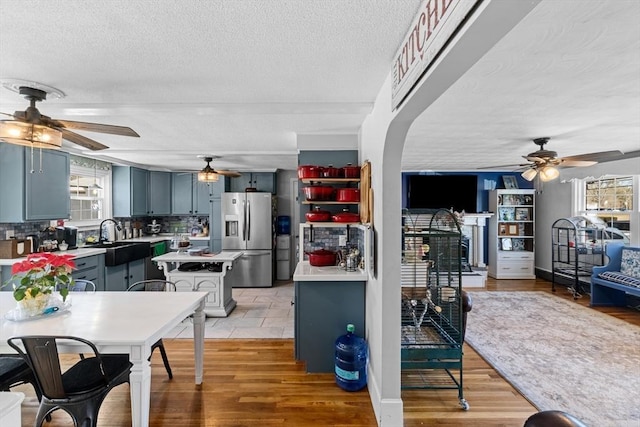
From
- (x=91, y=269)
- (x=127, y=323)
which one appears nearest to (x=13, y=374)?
(x=127, y=323)

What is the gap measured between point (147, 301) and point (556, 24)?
304 centimetres

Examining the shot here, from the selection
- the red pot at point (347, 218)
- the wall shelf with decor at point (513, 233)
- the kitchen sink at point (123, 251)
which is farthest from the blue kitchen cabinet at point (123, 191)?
the wall shelf with decor at point (513, 233)

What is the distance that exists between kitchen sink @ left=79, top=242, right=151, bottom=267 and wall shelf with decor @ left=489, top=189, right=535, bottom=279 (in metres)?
6.88

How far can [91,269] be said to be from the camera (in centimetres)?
434

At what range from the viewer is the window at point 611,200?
5168 millimetres

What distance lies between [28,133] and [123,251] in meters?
3.33

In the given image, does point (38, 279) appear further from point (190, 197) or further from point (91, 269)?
point (190, 197)

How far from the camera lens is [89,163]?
207 inches

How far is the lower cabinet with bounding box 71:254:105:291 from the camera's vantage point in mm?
4113

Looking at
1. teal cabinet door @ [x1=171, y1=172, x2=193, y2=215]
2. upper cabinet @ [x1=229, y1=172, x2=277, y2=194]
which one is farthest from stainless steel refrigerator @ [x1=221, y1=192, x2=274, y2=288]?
teal cabinet door @ [x1=171, y1=172, x2=193, y2=215]

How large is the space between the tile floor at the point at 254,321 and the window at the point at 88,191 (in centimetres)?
276

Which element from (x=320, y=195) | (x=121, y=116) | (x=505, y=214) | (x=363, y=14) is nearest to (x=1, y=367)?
(x=121, y=116)

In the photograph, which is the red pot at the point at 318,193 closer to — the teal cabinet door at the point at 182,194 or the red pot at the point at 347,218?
the red pot at the point at 347,218

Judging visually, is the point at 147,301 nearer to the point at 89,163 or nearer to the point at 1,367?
the point at 1,367
